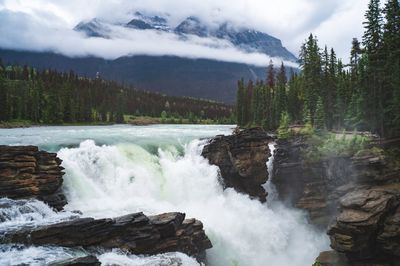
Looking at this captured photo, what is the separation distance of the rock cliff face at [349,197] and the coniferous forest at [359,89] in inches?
301

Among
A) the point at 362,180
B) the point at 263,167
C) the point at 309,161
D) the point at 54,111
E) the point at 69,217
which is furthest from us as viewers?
the point at 54,111

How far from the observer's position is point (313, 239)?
146 feet

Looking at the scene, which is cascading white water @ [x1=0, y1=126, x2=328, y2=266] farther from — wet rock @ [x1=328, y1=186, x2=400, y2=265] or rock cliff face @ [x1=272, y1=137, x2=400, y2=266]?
wet rock @ [x1=328, y1=186, x2=400, y2=265]

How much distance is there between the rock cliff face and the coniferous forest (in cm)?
764

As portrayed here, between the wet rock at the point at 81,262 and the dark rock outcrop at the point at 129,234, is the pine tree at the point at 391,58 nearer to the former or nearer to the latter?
the dark rock outcrop at the point at 129,234

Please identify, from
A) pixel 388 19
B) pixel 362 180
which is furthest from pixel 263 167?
pixel 388 19

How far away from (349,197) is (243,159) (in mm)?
17569

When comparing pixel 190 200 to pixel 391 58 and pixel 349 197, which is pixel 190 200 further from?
pixel 391 58

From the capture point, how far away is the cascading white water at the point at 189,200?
3656 cm

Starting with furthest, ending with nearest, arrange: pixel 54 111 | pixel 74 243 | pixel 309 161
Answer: pixel 54 111, pixel 309 161, pixel 74 243

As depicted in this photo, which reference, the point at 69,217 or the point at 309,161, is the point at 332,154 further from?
the point at 69,217

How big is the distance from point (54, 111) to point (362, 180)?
102 metres

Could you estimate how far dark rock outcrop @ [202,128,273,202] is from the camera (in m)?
50.2

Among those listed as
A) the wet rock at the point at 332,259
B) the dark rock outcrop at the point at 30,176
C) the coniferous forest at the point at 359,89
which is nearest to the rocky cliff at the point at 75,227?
the dark rock outcrop at the point at 30,176
